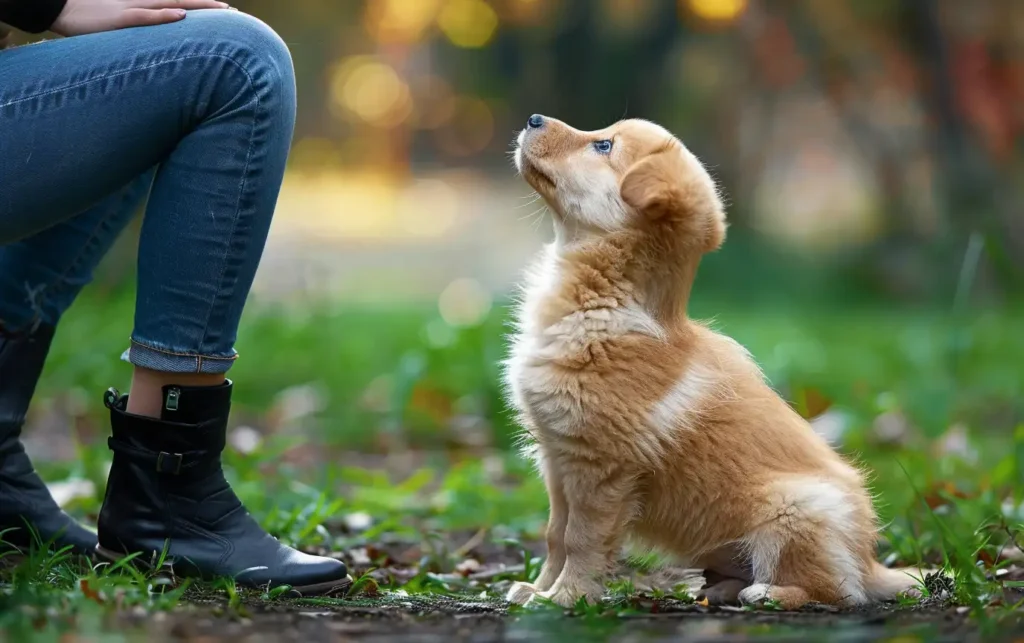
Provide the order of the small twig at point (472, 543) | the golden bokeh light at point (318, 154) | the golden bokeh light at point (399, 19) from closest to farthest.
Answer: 1. the small twig at point (472, 543)
2. the golden bokeh light at point (399, 19)
3. the golden bokeh light at point (318, 154)

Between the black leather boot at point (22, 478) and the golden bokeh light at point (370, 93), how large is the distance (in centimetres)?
1355

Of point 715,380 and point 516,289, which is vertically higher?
point 516,289

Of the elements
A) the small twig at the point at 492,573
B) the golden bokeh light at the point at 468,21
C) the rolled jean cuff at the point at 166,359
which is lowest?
the small twig at the point at 492,573

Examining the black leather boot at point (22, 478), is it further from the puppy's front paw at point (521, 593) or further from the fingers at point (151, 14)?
the puppy's front paw at point (521, 593)

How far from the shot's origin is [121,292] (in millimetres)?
5859

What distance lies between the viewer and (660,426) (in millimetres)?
2375

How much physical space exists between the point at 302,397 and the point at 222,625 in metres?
3.22

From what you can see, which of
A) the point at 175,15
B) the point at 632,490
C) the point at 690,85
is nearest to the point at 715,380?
the point at 632,490

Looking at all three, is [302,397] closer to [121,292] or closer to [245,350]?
[245,350]

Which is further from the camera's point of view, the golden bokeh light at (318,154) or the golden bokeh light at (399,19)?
the golden bokeh light at (318,154)

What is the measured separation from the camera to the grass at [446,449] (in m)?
2.28

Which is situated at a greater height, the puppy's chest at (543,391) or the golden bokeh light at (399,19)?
the golden bokeh light at (399,19)

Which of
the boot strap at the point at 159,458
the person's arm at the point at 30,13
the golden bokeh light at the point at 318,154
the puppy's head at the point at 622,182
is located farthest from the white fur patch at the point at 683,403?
the golden bokeh light at the point at 318,154

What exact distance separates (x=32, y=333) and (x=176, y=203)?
1.96 feet
